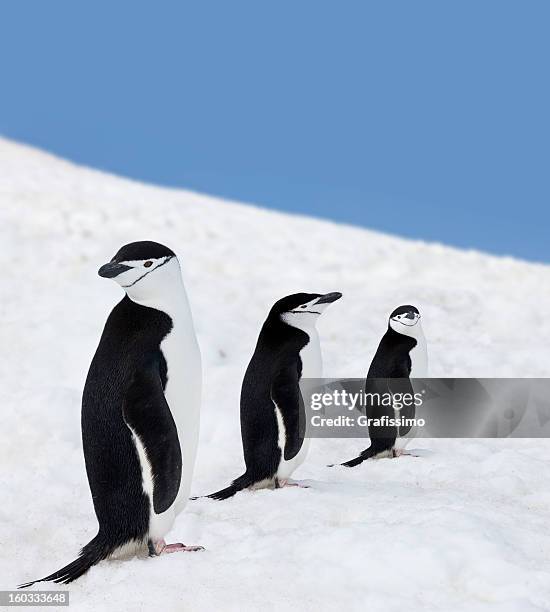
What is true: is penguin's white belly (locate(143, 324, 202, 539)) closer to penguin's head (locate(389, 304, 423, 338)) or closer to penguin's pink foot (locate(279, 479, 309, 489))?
penguin's pink foot (locate(279, 479, 309, 489))

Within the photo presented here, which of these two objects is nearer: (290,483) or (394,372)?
(290,483)

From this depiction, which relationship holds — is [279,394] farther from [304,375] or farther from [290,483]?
[290,483]

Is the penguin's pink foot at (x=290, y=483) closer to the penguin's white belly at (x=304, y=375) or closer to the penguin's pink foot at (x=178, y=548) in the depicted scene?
the penguin's white belly at (x=304, y=375)

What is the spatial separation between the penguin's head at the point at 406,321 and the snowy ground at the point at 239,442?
38.8 inches

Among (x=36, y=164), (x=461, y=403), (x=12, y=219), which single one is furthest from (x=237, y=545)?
(x=36, y=164)

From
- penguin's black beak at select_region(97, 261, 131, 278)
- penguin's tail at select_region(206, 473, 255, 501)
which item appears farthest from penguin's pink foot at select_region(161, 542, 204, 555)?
penguin's black beak at select_region(97, 261, 131, 278)

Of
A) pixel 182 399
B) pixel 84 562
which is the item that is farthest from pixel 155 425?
pixel 84 562

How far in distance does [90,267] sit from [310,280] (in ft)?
10.7

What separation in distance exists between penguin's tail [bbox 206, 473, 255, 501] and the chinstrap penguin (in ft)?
4.12

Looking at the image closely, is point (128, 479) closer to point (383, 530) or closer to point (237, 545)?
point (237, 545)

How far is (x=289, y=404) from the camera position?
4.94 metres

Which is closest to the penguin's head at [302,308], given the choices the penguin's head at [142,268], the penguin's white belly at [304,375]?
the penguin's white belly at [304,375]

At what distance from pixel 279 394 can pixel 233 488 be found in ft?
2.12

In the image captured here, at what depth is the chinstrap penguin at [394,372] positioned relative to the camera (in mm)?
6125
